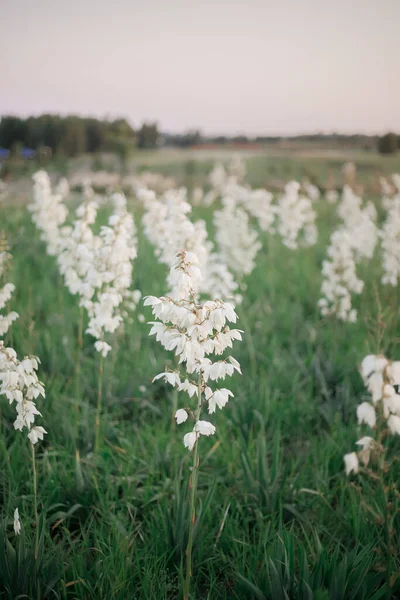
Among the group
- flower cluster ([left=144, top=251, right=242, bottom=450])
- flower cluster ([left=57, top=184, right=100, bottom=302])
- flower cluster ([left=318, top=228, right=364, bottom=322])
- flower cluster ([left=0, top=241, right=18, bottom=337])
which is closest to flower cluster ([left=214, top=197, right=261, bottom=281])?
flower cluster ([left=318, top=228, right=364, bottom=322])

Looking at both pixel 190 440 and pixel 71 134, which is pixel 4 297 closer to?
pixel 190 440

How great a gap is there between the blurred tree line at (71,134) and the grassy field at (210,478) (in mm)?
7768

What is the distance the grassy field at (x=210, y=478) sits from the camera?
8.71 ft

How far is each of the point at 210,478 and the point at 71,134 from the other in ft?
58.2

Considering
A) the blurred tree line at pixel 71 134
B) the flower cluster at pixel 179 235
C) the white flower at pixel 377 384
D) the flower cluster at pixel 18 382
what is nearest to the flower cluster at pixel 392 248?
the flower cluster at pixel 179 235

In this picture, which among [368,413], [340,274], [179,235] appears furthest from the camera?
[340,274]

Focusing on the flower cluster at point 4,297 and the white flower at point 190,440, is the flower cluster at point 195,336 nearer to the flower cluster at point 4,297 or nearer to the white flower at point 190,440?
the white flower at point 190,440

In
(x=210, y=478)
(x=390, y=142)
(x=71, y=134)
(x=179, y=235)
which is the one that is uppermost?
(x=71, y=134)

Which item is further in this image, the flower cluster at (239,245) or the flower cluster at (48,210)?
the flower cluster at (48,210)

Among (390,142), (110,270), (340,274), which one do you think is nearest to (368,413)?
(110,270)

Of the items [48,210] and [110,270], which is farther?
[48,210]

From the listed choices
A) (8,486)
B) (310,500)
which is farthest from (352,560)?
(8,486)

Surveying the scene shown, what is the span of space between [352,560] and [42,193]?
6.26 metres

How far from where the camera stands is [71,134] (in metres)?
18.8
